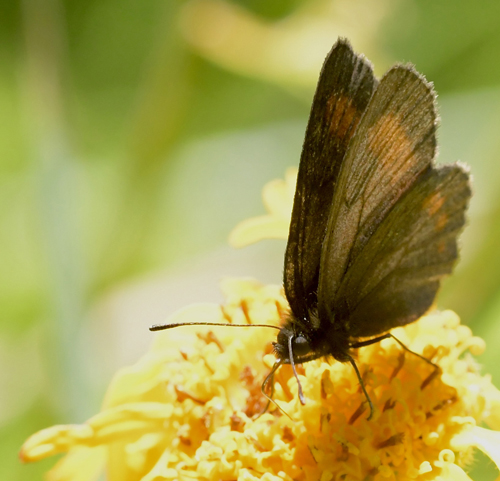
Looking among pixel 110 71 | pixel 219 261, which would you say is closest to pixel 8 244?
pixel 219 261

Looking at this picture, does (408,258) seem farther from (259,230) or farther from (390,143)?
(259,230)

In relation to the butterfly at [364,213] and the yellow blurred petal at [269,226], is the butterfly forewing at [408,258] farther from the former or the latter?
the yellow blurred petal at [269,226]

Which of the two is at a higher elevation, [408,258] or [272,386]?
[408,258]

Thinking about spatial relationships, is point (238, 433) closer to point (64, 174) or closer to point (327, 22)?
point (64, 174)

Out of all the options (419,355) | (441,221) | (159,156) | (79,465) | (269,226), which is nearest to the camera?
(441,221)

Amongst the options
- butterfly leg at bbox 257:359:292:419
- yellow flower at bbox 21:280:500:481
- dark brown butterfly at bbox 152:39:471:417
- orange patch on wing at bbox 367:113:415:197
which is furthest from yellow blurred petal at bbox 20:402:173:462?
orange patch on wing at bbox 367:113:415:197

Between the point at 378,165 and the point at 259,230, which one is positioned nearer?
the point at 378,165

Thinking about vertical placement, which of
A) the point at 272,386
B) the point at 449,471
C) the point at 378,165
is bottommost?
the point at 449,471

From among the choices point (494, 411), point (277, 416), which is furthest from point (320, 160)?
point (494, 411)
